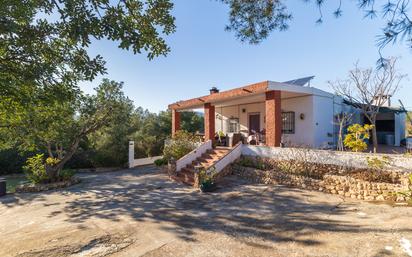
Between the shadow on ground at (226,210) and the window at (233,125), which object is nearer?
the shadow on ground at (226,210)

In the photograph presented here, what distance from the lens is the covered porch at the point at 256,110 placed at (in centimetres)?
1141

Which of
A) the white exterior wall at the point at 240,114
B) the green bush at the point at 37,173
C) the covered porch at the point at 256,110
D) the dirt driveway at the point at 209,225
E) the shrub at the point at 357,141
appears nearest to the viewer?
the dirt driveway at the point at 209,225

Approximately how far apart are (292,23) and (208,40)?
9.49 metres

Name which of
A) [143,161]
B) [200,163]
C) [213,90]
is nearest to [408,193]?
[200,163]

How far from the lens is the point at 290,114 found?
1467 centimetres

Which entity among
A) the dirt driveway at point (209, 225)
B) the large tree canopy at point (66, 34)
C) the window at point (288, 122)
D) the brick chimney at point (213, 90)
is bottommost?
the dirt driveway at point (209, 225)

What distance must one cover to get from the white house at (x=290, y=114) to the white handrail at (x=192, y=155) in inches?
40.4

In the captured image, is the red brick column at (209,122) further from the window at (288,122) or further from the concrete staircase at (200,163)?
the window at (288,122)

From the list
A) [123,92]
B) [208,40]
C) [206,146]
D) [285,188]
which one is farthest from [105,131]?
[285,188]

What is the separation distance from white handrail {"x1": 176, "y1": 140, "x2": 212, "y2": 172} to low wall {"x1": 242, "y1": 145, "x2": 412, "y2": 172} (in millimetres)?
2944

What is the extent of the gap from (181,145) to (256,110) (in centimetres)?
596

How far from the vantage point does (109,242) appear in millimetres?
5441

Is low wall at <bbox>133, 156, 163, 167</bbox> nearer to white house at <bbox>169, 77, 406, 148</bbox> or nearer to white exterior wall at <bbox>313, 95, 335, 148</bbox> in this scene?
white house at <bbox>169, 77, 406, 148</bbox>

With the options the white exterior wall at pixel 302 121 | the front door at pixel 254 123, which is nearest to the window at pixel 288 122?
the white exterior wall at pixel 302 121
